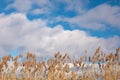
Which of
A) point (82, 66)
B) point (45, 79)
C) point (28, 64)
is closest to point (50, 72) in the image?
point (45, 79)

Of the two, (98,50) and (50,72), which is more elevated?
(98,50)

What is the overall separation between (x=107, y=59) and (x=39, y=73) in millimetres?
2674

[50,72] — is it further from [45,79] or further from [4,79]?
[4,79]

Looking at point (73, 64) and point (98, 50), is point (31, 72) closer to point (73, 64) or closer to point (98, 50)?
point (73, 64)

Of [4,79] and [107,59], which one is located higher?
[107,59]

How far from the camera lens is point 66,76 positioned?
351 inches

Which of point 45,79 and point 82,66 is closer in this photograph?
point 45,79

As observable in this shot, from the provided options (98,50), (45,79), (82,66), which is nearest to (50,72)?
(45,79)

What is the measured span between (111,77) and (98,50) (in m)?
1.13

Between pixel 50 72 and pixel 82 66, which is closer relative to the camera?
pixel 50 72

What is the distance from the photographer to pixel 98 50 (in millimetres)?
8906

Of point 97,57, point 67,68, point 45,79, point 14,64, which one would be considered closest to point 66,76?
point 67,68

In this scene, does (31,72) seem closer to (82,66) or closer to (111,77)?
(82,66)

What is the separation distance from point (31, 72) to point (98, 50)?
270 centimetres
